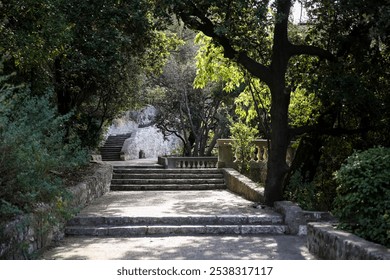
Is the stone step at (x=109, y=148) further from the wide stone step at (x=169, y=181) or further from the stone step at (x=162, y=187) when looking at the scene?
the stone step at (x=162, y=187)

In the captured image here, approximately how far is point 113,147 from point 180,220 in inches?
1004

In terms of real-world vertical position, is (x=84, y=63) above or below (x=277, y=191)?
above

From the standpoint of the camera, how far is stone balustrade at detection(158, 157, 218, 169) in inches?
803

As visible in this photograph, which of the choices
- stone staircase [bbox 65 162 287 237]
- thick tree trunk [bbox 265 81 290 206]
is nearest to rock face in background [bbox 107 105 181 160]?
stone staircase [bbox 65 162 287 237]

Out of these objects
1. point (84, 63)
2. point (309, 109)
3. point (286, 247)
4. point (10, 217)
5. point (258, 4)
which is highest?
point (258, 4)

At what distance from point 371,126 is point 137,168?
10.5m

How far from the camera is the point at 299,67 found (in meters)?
12.3

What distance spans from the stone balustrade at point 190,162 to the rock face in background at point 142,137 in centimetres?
1311

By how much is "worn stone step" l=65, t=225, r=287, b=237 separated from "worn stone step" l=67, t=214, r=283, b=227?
11.5 inches

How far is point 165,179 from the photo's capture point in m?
17.7

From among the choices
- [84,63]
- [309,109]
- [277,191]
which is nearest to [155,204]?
[277,191]

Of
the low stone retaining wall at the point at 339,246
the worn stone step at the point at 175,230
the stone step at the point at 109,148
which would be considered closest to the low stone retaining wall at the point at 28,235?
the worn stone step at the point at 175,230

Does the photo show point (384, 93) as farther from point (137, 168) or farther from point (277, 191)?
point (137, 168)

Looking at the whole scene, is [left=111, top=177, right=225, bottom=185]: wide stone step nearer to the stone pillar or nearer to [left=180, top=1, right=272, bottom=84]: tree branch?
the stone pillar
